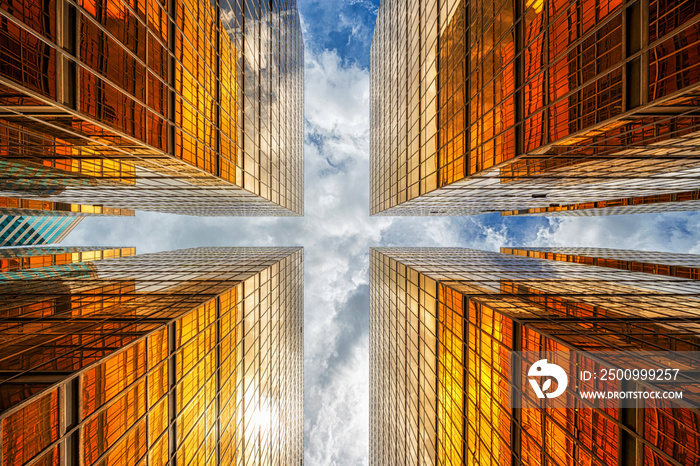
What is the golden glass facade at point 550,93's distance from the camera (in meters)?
8.30

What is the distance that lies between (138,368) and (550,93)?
2303 centimetres

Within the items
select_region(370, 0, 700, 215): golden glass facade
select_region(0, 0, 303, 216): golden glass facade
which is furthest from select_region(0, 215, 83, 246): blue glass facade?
select_region(370, 0, 700, 215): golden glass facade

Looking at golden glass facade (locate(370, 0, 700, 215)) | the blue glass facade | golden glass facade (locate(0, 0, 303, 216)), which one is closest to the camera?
golden glass facade (locate(370, 0, 700, 215))

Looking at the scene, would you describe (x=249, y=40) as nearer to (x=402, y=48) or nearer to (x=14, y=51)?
(x=402, y=48)

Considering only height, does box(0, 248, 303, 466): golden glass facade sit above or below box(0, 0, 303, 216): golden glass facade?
below

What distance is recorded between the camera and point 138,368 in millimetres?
11484

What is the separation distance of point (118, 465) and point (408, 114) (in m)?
33.8

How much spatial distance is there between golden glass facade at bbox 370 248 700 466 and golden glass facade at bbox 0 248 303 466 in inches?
616

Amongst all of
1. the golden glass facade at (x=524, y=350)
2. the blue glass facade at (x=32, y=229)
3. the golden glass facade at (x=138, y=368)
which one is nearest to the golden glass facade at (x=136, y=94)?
the golden glass facade at (x=138, y=368)

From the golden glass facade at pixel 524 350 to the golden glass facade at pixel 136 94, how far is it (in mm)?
21405

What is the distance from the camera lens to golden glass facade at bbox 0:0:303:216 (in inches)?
348

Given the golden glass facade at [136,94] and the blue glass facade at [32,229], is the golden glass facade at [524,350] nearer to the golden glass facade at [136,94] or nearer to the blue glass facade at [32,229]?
the golden glass facade at [136,94]

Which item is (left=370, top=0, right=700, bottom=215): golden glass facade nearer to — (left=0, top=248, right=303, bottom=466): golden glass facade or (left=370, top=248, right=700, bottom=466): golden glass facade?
(left=370, top=248, right=700, bottom=466): golden glass facade

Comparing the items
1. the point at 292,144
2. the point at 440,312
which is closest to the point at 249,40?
the point at 292,144
